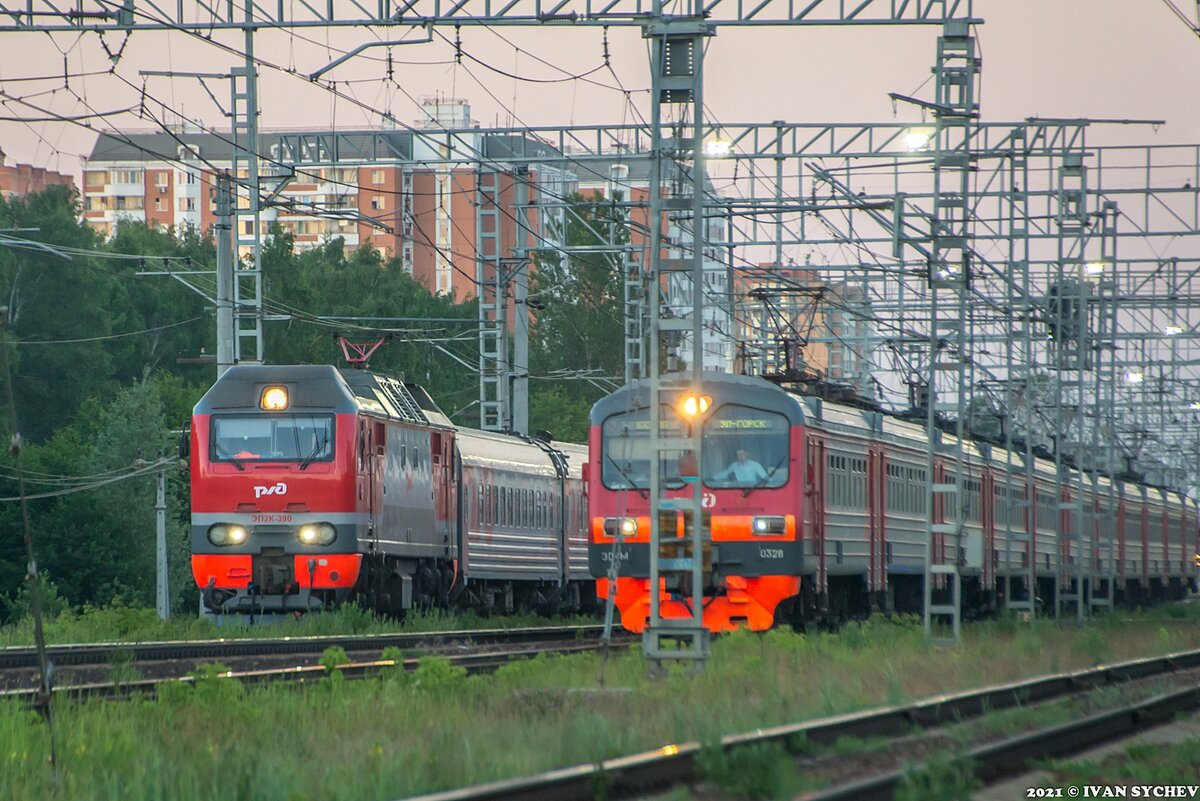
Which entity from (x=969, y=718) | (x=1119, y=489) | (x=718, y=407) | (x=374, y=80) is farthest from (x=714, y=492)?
(x=1119, y=489)

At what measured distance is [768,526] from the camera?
2256 centimetres

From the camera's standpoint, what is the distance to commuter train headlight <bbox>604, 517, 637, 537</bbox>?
22.6 m

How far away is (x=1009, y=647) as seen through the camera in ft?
72.9

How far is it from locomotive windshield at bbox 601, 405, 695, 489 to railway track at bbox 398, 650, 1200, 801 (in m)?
6.60

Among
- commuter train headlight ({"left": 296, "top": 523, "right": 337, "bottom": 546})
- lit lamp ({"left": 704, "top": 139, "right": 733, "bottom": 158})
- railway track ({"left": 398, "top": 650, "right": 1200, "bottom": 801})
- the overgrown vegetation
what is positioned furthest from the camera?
lit lamp ({"left": 704, "top": 139, "right": 733, "bottom": 158})

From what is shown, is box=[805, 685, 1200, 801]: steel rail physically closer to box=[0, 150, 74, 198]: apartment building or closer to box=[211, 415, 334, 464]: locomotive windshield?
box=[211, 415, 334, 464]: locomotive windshield

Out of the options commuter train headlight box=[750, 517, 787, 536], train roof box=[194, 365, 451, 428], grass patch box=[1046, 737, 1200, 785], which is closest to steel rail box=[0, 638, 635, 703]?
commuter train headlight box=[750, 517, 787, 536]

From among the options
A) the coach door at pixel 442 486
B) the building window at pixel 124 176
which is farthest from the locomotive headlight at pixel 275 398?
the building window at pixel 124 176

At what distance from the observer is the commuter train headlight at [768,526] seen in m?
22.5

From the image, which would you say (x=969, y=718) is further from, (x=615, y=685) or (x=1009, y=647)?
(x=1009, y=647)

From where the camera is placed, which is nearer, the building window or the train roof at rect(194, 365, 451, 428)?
the train roof at rect(194, 365, 451, 428)

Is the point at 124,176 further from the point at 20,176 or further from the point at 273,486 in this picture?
the point at 273,486

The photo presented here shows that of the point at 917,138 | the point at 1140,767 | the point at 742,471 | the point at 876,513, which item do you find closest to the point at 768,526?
the point at 742,471

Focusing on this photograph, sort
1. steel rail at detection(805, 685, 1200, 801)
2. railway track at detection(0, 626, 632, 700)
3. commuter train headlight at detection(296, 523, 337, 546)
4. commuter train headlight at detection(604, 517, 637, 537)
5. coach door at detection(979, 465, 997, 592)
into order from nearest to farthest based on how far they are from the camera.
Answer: steel rail at detection(805, 685, 1200, 801), railway track at detection(0, 626, 632, 700), commuter train headlight at detection(604, 517, 637, 537), commuter train headlight at detection(296, 523, 337, 546), coach door at detection(979, 465, 997, 592)
